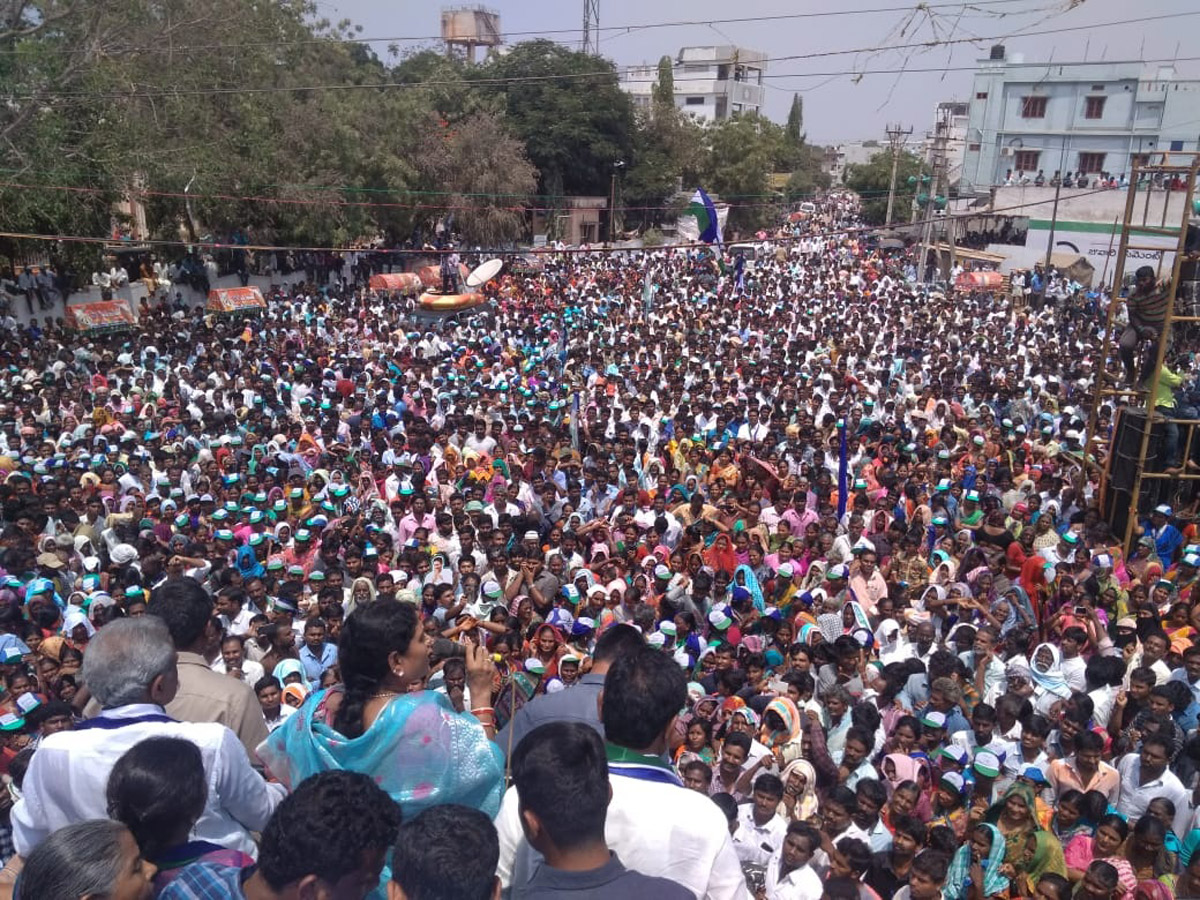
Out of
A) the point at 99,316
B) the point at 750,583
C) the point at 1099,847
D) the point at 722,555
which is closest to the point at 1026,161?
the point at 99,316

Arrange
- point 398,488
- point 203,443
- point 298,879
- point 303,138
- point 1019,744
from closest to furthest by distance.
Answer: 1. point 298,879
2. point 1019,744
3. point 398,488
4. point 203,443
5. point 303,138

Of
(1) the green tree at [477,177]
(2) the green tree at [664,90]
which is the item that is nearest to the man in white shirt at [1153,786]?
(1) the green tree at [477,177]

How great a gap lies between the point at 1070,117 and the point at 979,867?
4149 cm

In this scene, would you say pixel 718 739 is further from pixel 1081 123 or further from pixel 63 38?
pixel 1081 123

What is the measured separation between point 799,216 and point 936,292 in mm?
26396

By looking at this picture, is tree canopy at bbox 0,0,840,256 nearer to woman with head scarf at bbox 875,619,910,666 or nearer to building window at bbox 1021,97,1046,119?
woman with head scarf at bbox 875,619,910,666

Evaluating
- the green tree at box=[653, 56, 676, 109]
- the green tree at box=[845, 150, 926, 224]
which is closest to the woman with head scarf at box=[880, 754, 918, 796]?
the green tree at box=[653, 56, 676, 109]

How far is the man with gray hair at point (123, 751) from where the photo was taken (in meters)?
2.12

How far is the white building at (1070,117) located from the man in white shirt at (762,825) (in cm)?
3768

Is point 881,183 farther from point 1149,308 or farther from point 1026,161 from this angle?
point 1149,308

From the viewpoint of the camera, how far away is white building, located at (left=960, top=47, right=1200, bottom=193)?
35531 mm

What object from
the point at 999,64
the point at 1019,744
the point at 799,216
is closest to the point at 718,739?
the point at 1019,744

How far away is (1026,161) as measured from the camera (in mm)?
39031

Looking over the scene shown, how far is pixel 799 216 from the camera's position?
47188mm
